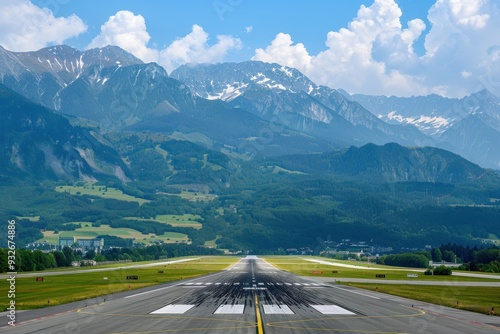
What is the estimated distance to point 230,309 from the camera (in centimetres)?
5144

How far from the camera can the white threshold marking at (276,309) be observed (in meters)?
49.2

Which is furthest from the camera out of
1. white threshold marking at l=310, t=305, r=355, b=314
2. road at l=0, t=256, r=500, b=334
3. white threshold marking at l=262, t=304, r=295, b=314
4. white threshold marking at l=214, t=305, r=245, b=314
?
white threshold marking at l=310, t=305, r=355, b=314

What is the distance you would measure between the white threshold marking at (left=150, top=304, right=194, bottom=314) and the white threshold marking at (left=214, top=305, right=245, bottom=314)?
273cm

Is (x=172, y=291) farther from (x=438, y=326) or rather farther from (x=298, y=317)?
(x=438, y=326)

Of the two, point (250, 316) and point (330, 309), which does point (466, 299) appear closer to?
point (330, 309)

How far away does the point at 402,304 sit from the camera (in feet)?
191

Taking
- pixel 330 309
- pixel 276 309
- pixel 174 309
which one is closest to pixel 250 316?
pixel 276 309

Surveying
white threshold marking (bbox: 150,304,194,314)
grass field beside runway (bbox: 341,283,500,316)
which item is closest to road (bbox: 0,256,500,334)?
white threshold marking (bbox: 150,304,194,314)

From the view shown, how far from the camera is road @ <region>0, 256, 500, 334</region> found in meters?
39.4

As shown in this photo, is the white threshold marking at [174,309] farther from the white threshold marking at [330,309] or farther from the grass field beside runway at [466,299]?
the grass field beside runway at [466,299]

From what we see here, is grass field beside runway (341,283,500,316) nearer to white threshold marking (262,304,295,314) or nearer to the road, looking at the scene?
the road

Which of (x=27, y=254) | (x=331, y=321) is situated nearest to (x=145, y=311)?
(x=331, y=321)

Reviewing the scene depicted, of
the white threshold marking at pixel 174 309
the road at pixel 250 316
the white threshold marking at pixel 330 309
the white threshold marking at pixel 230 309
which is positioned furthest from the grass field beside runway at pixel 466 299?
the white threshold marking at pixel 174 309

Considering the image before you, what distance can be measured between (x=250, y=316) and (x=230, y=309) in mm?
5451
